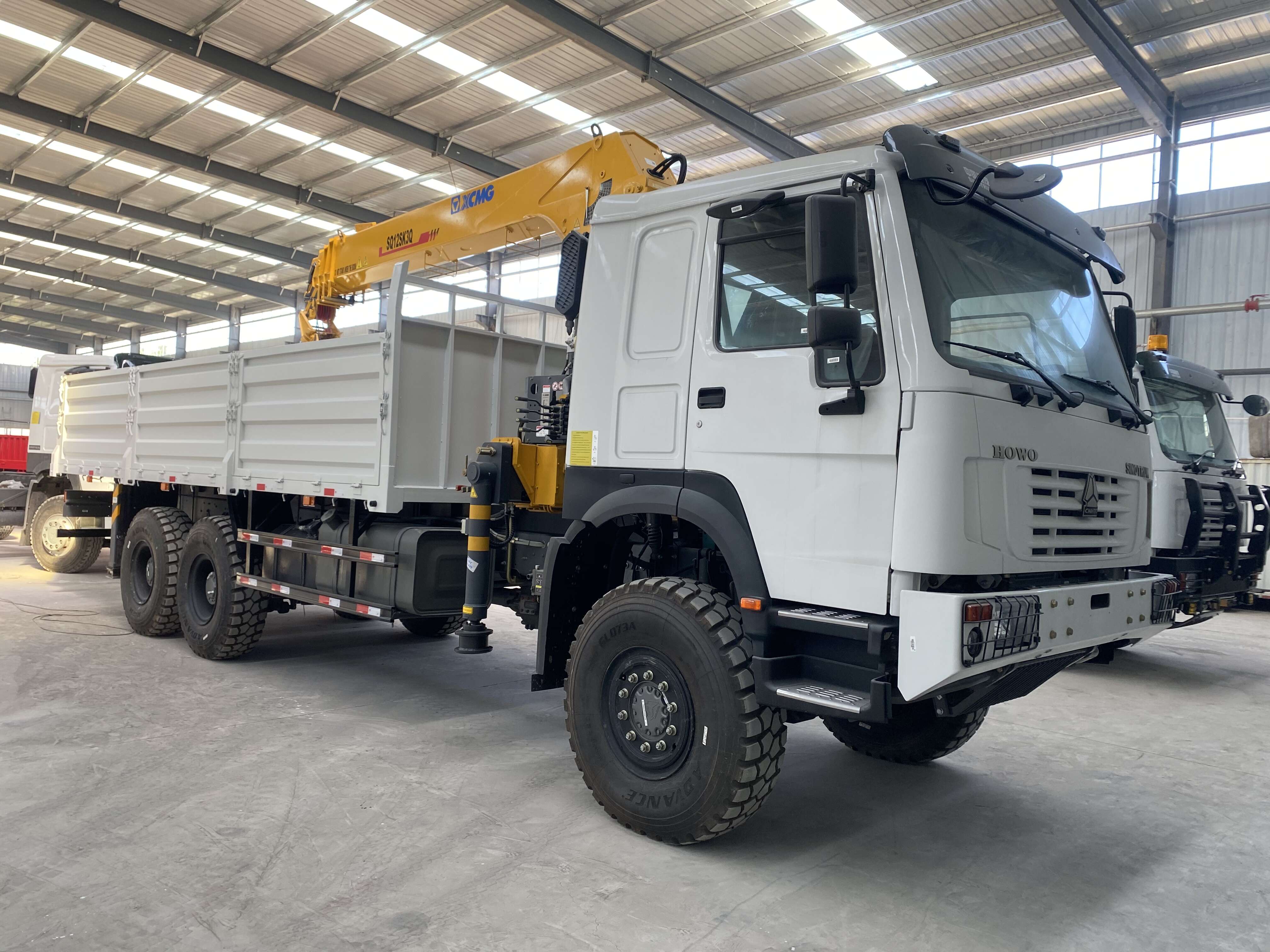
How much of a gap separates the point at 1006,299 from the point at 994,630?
1400 mm

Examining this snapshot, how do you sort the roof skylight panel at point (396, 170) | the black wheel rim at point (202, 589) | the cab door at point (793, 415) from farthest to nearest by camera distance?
1. the roof skylight panel at point (396, 170)
2. the black wheel rim at point (202, 589)
3. the cab door at point (793, 415)

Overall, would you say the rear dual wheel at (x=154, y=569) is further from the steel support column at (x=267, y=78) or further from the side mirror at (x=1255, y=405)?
the side mirror at (x=1255, y=405)

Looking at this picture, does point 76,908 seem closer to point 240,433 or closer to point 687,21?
point 240,433

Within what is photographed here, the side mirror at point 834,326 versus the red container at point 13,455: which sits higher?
the side mirror at point 834,326

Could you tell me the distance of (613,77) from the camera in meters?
13.1

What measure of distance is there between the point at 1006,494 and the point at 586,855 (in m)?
2.14

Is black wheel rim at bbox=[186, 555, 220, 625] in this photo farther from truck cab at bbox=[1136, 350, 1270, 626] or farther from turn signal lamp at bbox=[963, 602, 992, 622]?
truck cab at bbox=[1136, 350, 1270, 626]

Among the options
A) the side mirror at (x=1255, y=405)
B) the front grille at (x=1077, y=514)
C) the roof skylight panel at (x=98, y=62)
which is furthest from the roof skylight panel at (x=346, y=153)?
the front grille at (x=1077, y=514)

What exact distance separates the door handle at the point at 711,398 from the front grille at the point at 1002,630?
51.6 inches

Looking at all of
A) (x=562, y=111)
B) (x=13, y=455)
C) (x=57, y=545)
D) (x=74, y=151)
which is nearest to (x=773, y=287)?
(x=562, y=111)

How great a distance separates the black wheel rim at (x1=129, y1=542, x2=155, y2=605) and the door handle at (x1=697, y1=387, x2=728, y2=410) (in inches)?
235

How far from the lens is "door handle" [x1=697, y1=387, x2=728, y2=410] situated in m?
3.79

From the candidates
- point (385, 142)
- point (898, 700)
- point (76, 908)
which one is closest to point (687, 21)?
point (385, 142)

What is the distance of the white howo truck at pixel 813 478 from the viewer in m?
3.19
